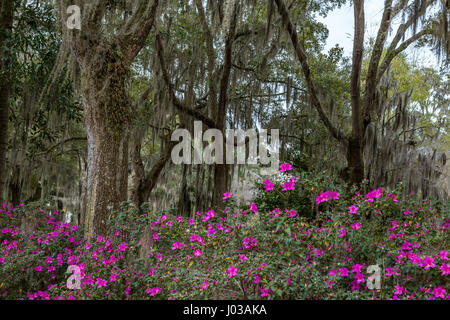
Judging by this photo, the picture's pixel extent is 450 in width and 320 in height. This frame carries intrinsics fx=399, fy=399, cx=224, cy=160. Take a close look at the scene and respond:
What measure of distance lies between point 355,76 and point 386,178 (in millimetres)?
2092

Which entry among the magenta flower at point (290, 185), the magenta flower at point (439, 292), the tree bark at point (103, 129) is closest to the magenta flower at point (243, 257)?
the magenta flower at point (290, 185)

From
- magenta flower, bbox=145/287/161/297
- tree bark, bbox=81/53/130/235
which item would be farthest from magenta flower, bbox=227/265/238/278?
tree bark, bbox=81/53/130/235

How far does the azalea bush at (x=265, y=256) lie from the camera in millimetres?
2602

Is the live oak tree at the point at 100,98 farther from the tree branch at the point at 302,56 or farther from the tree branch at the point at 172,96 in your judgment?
the tree branch at the point at 302,56

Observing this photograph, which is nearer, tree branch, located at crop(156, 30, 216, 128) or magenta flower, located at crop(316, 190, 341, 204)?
magenta flower, located at crop(316, 190, 341, 204)

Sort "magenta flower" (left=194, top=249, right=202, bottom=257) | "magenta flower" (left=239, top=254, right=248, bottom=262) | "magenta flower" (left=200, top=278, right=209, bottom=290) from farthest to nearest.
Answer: "magenta flower" (left=194, top=249, right=202, bottom=257) → "magenta flower" (left=239, top=254, right=248, bottom=262) → "magenta flower" (left=200, top=278, right=209, bottom=290)

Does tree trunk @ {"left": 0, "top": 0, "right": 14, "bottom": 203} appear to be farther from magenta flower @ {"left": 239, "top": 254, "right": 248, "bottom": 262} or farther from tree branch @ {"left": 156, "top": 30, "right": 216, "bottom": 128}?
magenta flower @ {"left": 239, "top": 254, "right": 248, "bottom": 262}

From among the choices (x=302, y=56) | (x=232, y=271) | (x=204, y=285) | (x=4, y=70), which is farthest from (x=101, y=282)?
(x=302, y=56)

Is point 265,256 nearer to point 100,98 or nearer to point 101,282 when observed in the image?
point 101,282

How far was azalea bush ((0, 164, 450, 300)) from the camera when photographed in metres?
2.60

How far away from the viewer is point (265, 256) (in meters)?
2.83

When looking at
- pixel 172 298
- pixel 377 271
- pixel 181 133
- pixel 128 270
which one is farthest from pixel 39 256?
pixel 181 133

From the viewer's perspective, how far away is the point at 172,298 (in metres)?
2.72
